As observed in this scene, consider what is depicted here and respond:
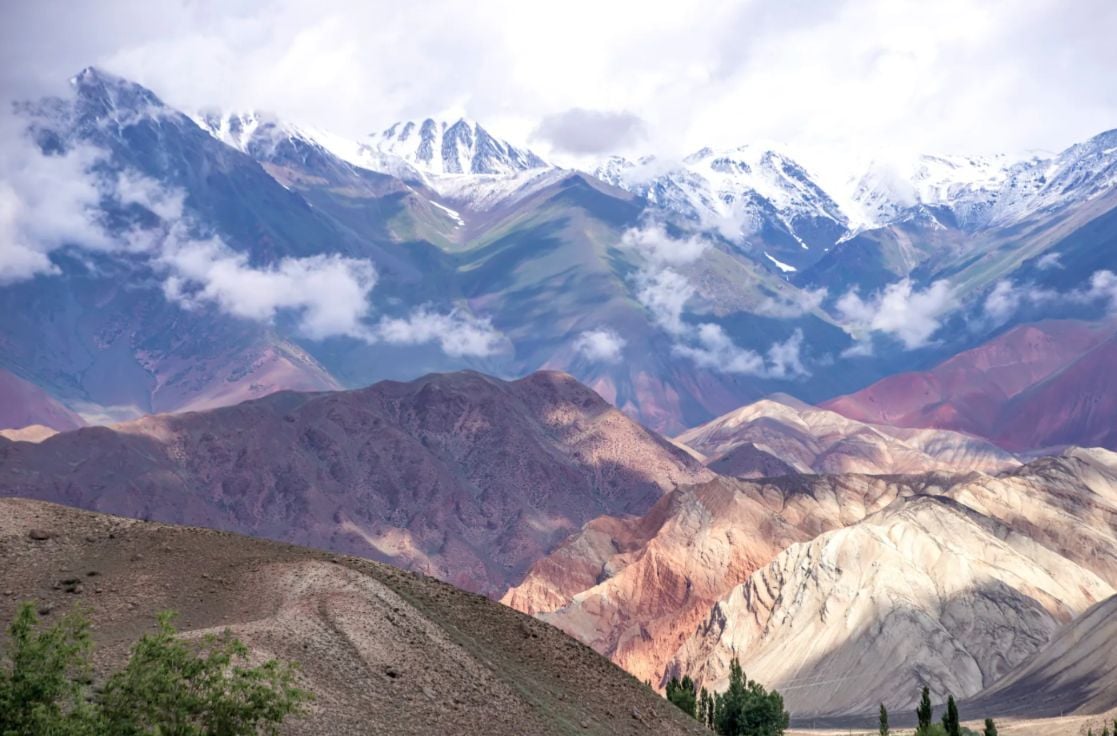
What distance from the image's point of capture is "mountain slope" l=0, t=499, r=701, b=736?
166 ft

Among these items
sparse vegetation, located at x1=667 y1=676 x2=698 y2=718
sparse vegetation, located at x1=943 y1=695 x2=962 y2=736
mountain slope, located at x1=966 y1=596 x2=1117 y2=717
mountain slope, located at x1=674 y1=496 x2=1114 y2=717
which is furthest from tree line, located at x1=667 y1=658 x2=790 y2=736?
mountain slope, located at x1=674 y1=496 x2=1114 y2=717

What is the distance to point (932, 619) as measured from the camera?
159875 millimetres

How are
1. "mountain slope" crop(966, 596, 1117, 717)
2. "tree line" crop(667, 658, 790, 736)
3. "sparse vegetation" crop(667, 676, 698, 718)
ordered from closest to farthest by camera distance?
1. "sparse vegetation" crop(667, 676, 698, 718)
2. "tree line" crop(667, 658, 790, 736)
3. "mountain slope" crop(966, 596, 1117, 717)

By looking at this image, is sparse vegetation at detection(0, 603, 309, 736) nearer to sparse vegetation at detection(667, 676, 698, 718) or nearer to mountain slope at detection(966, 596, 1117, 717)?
sparse vegetation at detection(667, 676, 698, 718)

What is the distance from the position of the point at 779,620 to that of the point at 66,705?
433 ft

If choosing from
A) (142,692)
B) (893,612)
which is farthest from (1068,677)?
(142,692)

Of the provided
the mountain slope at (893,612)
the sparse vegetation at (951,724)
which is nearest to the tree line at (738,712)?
the sparse vegetation at (951,724)

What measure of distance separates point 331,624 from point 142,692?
15.1 m

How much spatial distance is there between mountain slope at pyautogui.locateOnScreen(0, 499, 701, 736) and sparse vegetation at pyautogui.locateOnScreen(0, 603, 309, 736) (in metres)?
7.16

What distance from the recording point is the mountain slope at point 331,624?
50.7 metres

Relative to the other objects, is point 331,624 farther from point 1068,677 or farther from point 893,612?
point 893,612

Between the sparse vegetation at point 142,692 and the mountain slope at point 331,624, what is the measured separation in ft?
23.5

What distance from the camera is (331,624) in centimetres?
5316

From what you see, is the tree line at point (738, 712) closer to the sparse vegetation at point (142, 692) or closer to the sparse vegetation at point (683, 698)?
the sparse vegetation at point (683, 698)
